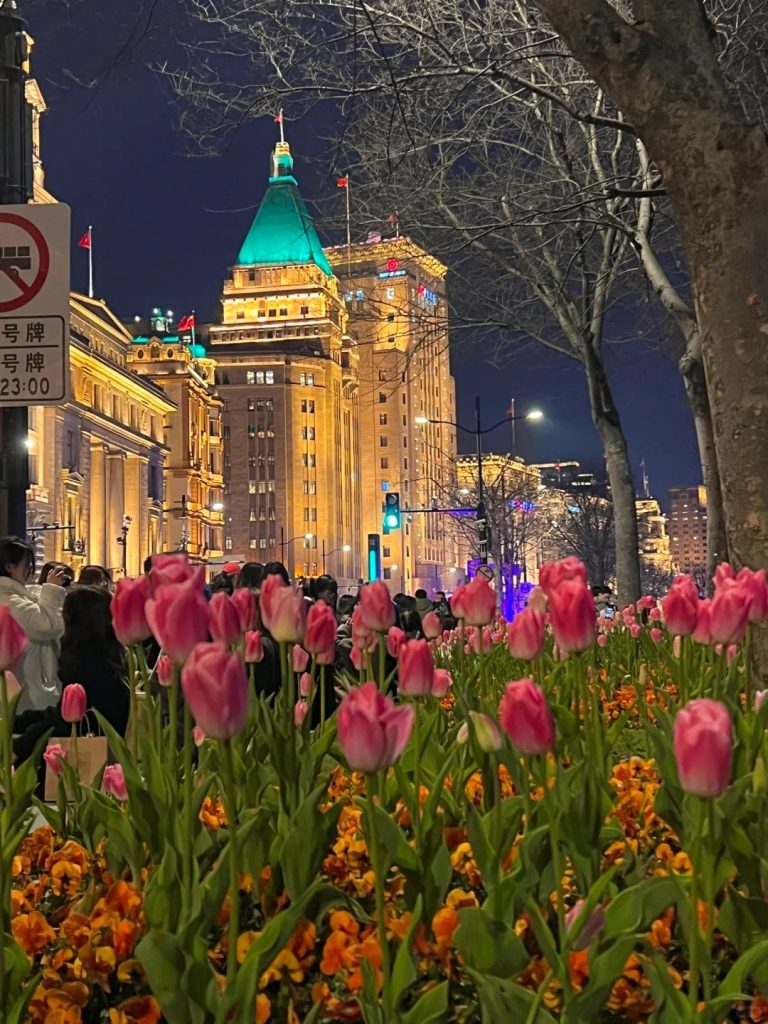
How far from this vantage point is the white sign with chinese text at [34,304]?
4742 mm

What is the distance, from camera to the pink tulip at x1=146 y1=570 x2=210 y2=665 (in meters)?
1.72

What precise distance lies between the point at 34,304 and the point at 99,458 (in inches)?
2986

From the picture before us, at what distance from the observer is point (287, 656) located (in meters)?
2.60

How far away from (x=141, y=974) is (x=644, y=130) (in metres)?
3.95

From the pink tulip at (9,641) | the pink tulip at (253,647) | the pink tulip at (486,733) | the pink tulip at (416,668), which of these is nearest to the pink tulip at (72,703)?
the pink tulip at (253,647)

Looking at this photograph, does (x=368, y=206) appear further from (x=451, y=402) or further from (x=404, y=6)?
(x=451, y=402)

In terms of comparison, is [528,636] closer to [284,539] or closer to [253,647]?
[253,647]

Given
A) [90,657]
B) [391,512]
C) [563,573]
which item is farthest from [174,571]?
[391,512]

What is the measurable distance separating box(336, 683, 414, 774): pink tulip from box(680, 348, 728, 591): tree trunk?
8.90 meters

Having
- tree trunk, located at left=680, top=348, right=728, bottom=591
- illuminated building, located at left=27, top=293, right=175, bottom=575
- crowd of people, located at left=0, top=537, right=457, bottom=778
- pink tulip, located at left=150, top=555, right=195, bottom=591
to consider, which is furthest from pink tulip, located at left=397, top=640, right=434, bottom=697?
illuminated building, located at left=27, top=293, right=175, bottom=575

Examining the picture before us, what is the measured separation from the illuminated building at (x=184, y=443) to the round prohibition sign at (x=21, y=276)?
288ft

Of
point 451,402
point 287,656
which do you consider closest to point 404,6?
point 287,656

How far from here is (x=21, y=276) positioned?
488 centimetres

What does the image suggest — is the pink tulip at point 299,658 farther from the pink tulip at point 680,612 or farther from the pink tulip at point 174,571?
the pink tulip at point 174,571
